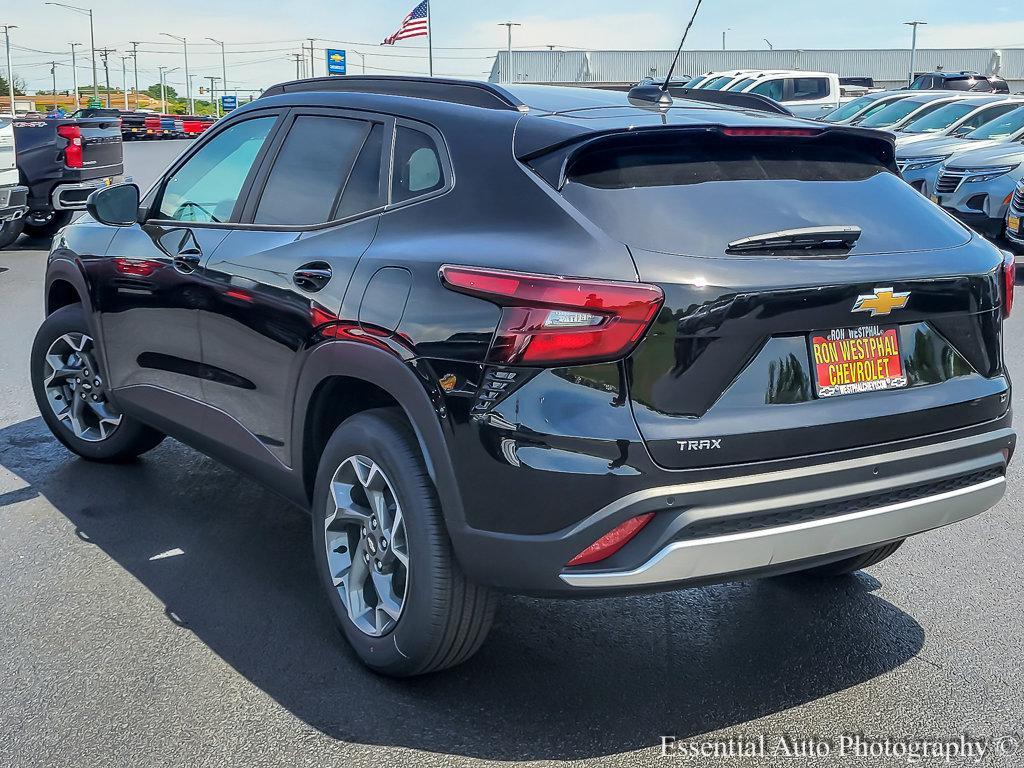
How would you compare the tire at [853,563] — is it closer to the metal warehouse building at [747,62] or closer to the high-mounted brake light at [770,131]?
the high-mounted brake light at [770,131]

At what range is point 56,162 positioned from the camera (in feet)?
44.6

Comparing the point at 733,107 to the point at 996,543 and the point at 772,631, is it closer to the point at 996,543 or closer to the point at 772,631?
the point at 772,631

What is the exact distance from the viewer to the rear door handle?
3.70 meters

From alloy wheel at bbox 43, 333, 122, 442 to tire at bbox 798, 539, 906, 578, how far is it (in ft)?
10.8

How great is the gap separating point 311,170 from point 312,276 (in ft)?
1.68

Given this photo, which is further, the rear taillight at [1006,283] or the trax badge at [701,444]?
the rear taillight at [1006,283]

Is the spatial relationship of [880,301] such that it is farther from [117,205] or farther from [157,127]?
[157,127]

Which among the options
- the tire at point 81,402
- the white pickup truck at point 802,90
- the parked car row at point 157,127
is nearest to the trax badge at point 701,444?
the tire at point 81,402

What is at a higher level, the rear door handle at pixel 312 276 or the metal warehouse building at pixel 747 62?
the metal warehouse building at pixel 747 62

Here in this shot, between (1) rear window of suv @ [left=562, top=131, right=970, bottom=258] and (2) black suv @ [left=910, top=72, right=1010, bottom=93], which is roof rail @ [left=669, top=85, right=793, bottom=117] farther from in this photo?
(2) black suv @ [left=910, top=72, right=1010, bottom=93]

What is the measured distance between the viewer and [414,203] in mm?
3566

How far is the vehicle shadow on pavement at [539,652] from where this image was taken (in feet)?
10.8

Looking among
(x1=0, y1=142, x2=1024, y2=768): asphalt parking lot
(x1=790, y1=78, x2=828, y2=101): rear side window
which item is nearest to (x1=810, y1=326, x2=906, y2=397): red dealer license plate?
(x1=0, y1=142, x2=1024, y2=768): asphalt parking lot

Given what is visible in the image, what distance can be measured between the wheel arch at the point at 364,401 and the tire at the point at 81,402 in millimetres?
1981
